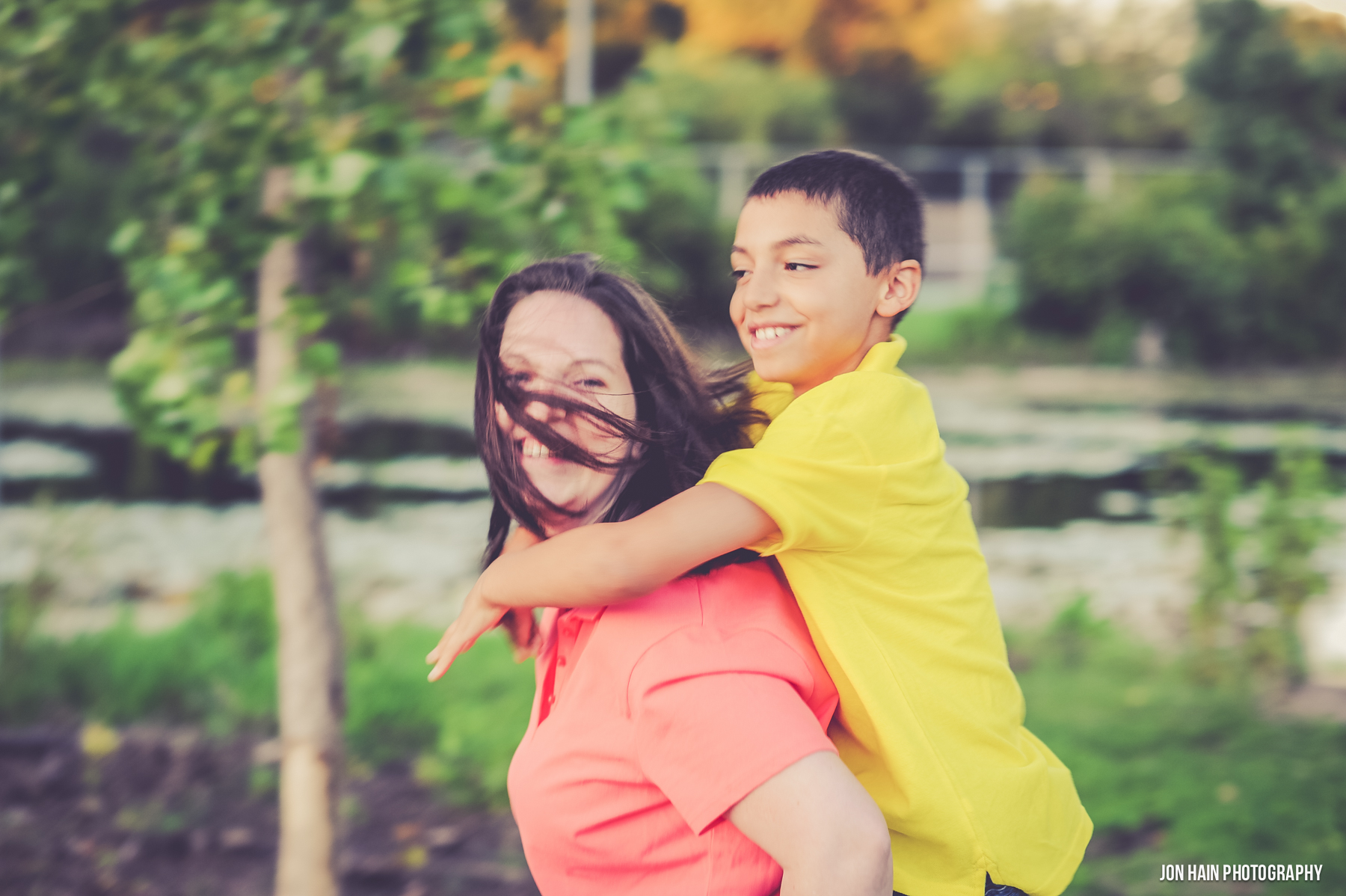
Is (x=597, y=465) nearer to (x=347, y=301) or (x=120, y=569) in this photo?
(x=347, y=301)

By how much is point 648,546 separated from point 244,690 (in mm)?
3425

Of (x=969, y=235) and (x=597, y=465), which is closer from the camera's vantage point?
(x=597, y=465)

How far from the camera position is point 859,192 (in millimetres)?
1463

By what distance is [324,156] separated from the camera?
2.15 metres

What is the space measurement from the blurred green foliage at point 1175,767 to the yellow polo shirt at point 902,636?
206cm

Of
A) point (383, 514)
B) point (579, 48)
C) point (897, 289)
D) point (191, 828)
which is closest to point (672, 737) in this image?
point (897, 289)

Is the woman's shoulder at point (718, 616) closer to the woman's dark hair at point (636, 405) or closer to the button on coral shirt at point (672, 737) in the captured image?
the button on coral shirt at point (672, 737)

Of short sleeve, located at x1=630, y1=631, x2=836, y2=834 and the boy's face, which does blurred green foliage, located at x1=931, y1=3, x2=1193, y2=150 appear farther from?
short sleeve, located at x1=630, y1=631, x2=836, y2=834

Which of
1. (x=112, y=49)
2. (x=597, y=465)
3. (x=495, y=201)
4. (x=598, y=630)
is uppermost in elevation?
(x=112, y=49)

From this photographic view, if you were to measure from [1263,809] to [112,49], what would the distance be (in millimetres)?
3542

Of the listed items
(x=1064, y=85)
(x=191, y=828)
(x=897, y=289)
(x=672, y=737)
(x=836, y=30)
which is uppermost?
(x=836, y=30)

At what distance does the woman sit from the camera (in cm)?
111

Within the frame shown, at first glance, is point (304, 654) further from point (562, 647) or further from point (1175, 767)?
point (1175, 767)

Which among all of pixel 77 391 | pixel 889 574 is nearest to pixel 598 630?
pixel 889 574
